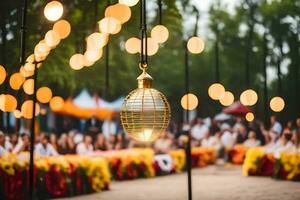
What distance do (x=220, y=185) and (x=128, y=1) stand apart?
8.25 metres

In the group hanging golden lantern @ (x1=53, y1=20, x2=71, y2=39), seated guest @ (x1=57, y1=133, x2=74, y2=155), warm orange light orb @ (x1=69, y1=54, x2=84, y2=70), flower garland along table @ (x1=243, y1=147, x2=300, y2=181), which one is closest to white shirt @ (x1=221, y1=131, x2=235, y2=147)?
flower garland along table @ (x1=243, y1=147, x2=300, y2=181)

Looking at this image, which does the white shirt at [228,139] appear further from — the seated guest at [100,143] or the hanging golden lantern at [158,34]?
the hanging golden lantern at [158,34]

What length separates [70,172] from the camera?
1235 cm

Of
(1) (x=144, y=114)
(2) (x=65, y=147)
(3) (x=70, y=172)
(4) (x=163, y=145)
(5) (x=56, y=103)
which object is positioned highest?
(5) (x=56, y=103)

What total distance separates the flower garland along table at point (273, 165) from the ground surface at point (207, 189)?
1.31 feet

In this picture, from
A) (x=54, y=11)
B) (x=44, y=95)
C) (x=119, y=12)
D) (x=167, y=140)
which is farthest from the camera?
(x=44, y=95)

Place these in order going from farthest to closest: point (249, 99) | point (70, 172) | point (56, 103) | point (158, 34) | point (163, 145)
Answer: point (56, 103) → point (249, 99) → point (163, 145) → point (70, 172) → point (158, 34)

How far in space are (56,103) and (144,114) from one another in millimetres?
25830

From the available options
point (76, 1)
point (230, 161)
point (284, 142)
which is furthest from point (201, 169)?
point (76, 1)

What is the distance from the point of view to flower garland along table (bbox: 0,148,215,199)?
11.0 metres

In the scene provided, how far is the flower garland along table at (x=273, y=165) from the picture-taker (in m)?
14.8

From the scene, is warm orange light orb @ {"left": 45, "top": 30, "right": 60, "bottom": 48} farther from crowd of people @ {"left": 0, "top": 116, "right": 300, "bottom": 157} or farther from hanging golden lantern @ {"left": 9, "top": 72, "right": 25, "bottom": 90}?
crowd of people @ {"left": 0, "top": 116, "right": 300, "bottom": 157}

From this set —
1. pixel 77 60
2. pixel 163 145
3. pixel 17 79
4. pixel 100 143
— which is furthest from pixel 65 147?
pixel 163 145

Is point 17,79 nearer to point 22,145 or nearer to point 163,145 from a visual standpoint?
point 22,145
